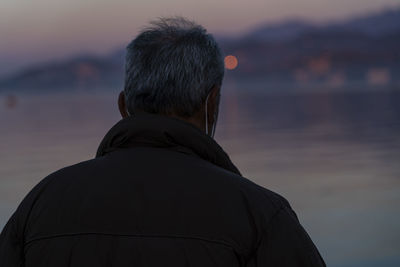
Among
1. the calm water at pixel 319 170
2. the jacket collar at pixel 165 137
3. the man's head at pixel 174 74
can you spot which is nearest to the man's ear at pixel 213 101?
the man's head at pixel 174 74

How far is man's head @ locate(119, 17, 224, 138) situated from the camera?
4.67ft

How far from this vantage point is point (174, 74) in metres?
1.42

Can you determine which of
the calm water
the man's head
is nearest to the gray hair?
the man's head

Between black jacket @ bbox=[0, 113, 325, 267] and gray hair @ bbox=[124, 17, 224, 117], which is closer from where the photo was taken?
black jacket @ bbox=[0, 113, 325, 267]

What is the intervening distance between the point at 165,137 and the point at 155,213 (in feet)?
0.53

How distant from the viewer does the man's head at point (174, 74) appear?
1.42m

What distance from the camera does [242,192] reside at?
4.16 feet

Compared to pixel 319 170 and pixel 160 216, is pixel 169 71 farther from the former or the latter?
pixel 319 170

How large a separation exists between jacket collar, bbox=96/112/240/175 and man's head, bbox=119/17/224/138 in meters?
0.07

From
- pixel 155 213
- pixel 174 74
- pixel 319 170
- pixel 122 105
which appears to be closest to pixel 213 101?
pixel 174 74

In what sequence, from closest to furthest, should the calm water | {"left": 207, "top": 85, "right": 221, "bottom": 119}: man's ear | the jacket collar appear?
1. the jacket collar
2. {"left": 207, "top": 85, "right": 221, "bottom": 119}: man's ear
3. the calm water

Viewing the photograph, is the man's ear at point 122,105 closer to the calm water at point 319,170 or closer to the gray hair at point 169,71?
the gray hair at point 169,71

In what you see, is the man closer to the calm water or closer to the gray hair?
the gray hair

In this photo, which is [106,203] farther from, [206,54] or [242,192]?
[206,54]
